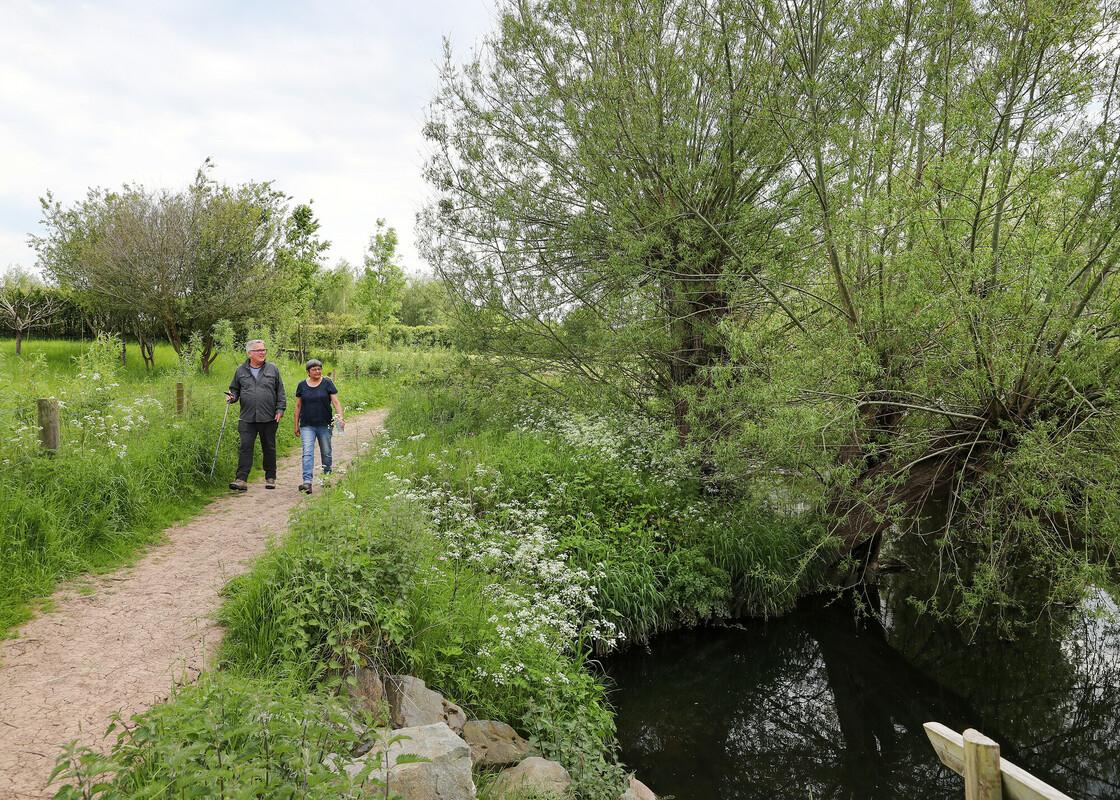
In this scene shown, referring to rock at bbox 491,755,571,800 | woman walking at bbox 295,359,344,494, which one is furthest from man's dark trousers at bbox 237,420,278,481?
rock at bbox 491,755,571,800

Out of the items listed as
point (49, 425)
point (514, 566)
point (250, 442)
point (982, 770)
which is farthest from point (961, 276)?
point (49, 425)

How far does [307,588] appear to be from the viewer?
4449 mm

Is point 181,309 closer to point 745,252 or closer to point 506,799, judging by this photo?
point 745,252

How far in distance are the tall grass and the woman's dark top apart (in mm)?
1602

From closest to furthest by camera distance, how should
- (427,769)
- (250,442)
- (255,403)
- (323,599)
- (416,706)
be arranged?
(427,769)
(416,706)
(323,599)
(255,403)
(250,442)

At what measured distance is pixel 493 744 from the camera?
4449 mm

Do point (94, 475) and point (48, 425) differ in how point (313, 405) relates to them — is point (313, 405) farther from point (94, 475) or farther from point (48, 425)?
point (48, 425)

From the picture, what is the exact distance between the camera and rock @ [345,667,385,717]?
3.99 m

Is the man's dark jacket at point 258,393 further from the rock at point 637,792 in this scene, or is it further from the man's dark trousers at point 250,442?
the rock at point 637,792

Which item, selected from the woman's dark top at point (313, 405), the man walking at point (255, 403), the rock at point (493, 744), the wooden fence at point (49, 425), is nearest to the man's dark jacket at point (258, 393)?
the man walking at point (255, 403)

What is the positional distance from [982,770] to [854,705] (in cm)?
442

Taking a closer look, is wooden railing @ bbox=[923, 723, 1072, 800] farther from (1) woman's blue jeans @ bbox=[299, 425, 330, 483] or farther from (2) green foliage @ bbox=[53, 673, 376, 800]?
(1) woman's blue jeans @ bbox=[299, 425, 330, 483]

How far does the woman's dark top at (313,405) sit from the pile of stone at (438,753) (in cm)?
489

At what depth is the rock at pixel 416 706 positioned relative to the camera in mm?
4148
